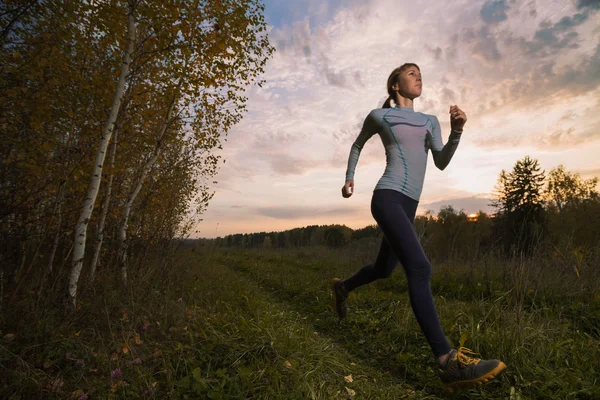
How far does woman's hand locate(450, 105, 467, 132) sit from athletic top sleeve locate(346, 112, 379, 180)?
2.27 feet

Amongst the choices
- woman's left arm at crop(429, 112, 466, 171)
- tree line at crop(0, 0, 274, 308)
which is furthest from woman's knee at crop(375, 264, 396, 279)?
tree line at crop(0, 0, 274, 308)

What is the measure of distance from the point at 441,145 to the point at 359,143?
0.83 m

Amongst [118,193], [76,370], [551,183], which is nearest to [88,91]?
[118,193]

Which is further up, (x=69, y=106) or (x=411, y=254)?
(x=69, y=106)

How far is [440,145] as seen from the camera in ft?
9.95

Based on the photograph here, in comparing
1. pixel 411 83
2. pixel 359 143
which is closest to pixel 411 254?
pixel 359 143

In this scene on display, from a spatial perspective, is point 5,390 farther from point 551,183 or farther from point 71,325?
point 551,183

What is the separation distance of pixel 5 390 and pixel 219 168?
8.08 meters

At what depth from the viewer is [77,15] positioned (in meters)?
4.53

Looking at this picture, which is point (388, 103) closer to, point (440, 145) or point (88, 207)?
point (440, 145)

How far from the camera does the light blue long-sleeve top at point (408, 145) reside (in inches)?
111

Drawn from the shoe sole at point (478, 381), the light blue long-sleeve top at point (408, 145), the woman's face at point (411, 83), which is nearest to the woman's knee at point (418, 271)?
the light blue long-sleeve top at point (408, 145)

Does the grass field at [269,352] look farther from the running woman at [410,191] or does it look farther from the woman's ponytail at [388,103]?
the woman's ponytail at [388,103]

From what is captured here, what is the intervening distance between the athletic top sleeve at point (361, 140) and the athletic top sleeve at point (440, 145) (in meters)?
0.55
